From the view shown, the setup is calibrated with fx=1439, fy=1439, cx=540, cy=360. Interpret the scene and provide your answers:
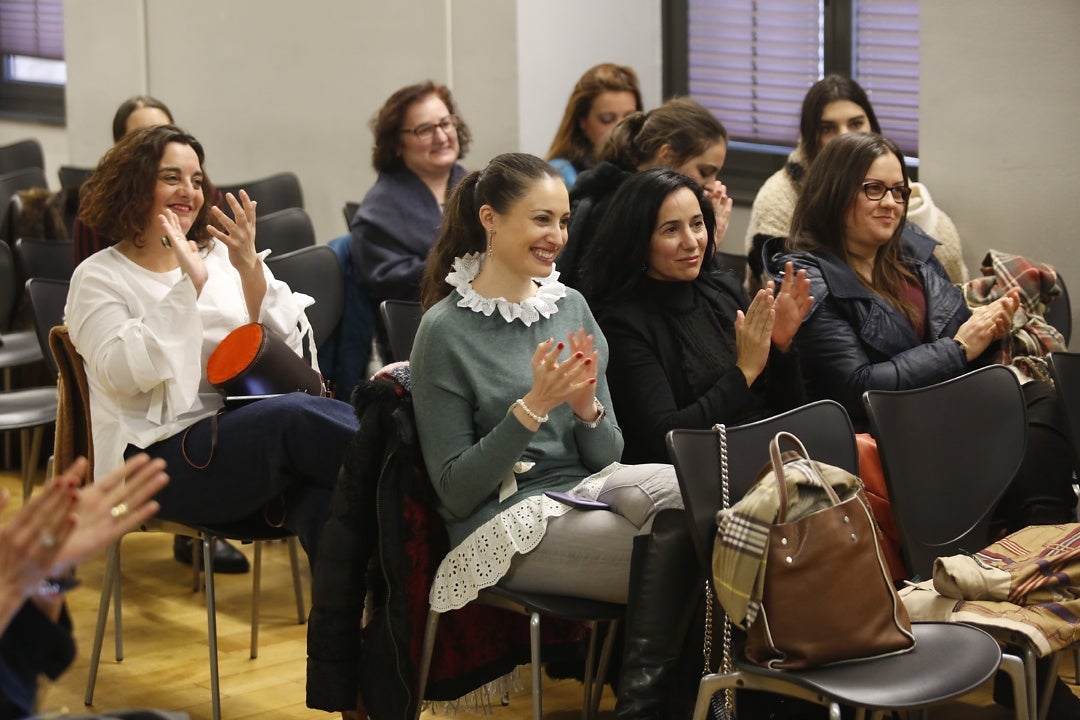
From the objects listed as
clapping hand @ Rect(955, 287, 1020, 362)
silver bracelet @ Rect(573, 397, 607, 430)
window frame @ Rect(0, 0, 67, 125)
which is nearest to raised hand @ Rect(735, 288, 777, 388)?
silver bracelet @ Rect(573, 397, 607, 430)

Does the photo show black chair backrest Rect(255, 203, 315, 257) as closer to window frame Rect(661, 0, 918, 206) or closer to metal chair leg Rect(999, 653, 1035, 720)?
window frame Rect(661, 0, 918, 206)

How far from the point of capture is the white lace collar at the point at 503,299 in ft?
9.62

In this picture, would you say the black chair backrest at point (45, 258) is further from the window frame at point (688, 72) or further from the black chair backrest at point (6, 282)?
the window frame at point (688, 72)

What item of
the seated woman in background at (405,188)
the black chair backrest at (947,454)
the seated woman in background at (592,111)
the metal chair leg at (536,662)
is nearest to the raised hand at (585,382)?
the metal chair leg at (536,662)

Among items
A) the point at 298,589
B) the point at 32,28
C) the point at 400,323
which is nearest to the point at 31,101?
the point at 32,28

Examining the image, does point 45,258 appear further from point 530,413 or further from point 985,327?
point 985,327

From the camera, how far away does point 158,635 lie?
3.92 m

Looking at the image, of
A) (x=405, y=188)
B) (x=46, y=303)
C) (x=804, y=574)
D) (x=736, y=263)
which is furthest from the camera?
(x=405, y=188)

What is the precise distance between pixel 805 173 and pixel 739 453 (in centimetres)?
180

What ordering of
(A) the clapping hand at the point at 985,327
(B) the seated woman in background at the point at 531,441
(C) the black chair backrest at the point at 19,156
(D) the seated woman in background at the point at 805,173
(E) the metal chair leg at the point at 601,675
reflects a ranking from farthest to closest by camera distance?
(C) the black chair backrest at the point at 19,156
(D) the seated woman in background at the point at 805,173
(A) the clapping hand at the point at 985,327
(E) the metal chair leg at the point at 601,675
(B) the seated woman in background at the point at 531,441

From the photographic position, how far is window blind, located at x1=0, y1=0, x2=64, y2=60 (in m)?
9.09

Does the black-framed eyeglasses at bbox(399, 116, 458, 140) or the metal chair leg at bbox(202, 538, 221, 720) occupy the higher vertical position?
the black-framed eyeglasses at bbox(399, 116, 458, 140)

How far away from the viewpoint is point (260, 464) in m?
3.18

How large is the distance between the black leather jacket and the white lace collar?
74 centimetres
